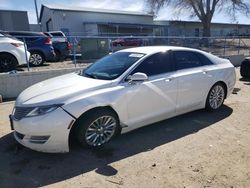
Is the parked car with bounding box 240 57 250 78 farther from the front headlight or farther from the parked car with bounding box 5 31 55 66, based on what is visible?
the front headlight

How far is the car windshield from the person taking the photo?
4.58 meters

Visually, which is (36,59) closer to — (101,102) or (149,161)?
(101,102)

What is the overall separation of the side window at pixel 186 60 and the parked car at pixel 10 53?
570cm

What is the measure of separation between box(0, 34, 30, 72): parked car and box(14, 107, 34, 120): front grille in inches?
217

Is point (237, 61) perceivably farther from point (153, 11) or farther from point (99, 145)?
point (153, 11)

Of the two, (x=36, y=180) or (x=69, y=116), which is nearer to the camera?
(x=36, y=180)

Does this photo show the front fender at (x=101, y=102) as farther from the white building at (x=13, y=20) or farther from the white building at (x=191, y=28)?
the white building at (x=191, y=28)

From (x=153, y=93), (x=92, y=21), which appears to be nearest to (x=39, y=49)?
(x=153, y=93)

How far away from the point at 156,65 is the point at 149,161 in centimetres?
182

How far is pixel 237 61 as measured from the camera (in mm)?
17000

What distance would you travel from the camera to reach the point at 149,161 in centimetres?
386

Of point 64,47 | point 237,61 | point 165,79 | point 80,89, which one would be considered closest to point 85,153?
point 80,89

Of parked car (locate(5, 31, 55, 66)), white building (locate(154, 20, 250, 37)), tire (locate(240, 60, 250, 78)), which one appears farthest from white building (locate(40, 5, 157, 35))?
tire (locate(240, 60, 250, 78))

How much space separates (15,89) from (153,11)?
3178 centimetres
